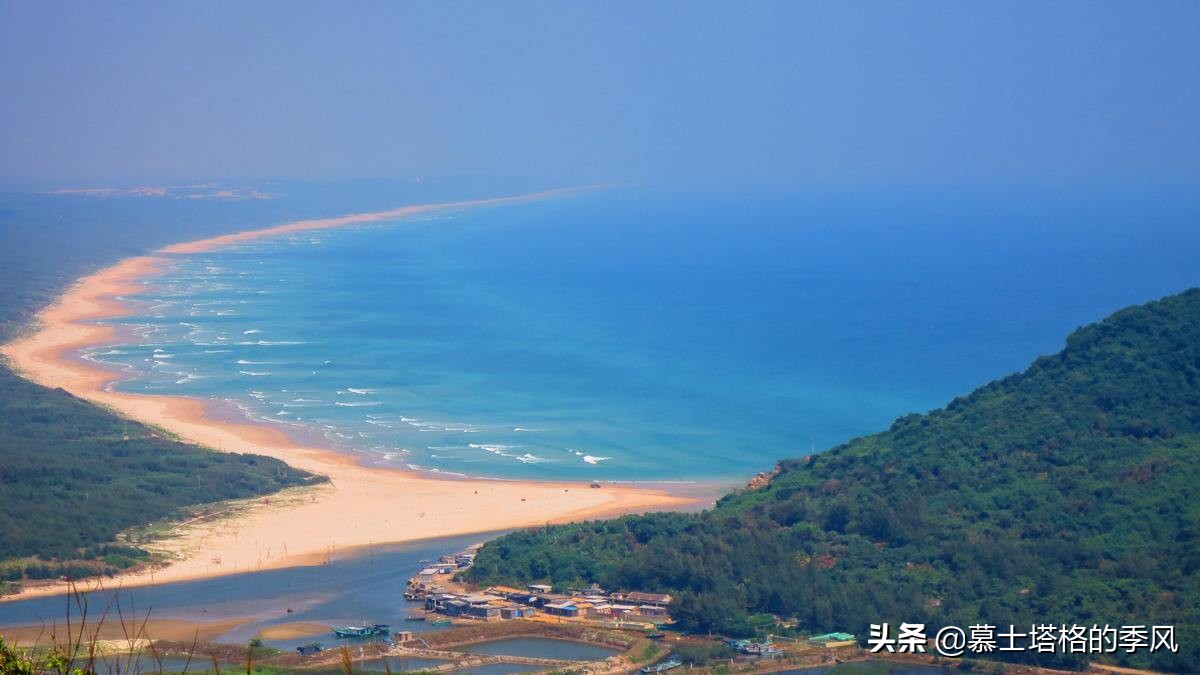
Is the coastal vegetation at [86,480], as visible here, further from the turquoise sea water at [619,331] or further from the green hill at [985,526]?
the green hill at [985,526]

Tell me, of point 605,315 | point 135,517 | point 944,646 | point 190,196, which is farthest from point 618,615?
point 190,196

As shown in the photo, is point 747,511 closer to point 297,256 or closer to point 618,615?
point 618,615

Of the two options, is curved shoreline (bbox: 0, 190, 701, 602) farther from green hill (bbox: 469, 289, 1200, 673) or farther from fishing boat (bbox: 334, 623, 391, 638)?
fishing boat (bbox: 334, 623, 391, 638)

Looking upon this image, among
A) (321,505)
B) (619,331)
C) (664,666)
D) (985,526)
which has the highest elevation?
(619,331)

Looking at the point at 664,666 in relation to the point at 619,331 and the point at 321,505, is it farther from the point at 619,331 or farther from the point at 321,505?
the point at 619,331

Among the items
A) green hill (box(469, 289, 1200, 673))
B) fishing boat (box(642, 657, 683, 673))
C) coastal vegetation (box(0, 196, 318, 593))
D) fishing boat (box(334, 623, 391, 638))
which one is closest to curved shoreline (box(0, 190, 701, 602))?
coastal vegetation (box(0, 196, 318, 593))

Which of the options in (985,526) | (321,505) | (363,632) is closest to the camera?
(363,632)

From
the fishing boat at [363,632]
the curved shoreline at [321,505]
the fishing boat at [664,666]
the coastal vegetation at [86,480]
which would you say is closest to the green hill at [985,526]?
the fishing boat at [664,666]

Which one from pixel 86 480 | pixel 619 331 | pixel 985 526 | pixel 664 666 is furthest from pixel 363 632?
pixel 619 331
